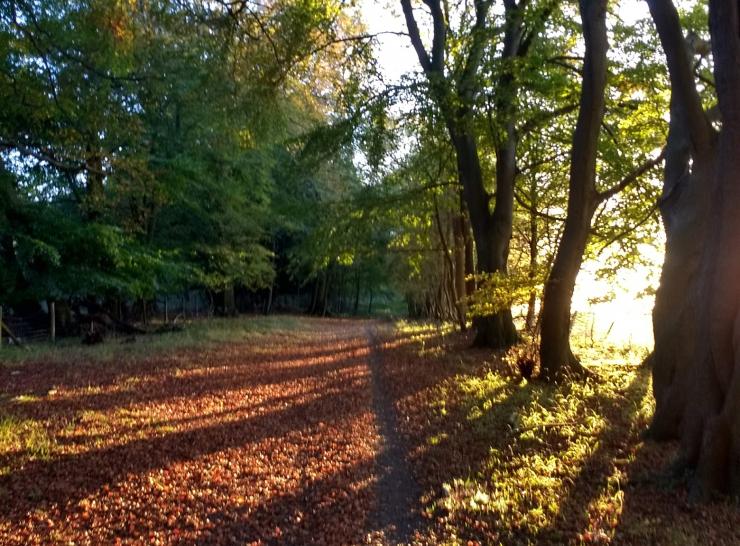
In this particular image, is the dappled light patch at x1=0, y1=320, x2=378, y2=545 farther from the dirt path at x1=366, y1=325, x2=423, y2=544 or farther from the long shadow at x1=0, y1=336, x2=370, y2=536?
the dirt path at x1=366, y1=325, x2=423, y2=544

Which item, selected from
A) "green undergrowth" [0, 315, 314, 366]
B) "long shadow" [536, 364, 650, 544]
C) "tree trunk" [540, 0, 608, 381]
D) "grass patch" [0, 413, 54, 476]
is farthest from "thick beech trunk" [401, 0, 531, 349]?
"green undergrowth" [0, 315, 314, 366]

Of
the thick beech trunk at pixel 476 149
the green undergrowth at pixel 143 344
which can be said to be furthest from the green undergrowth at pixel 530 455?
the green undergrowth at pixel 143 344

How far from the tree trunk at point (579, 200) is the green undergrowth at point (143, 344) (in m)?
11.0

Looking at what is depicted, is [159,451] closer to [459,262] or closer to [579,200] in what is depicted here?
[579,200]

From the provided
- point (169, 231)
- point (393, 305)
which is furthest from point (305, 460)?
point (393, 305)

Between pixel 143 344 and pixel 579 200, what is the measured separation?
1449 centimetres

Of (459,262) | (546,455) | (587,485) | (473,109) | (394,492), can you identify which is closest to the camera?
(587,485)

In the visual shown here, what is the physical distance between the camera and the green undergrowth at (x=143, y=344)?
1691cm

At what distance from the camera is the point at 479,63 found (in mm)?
13781

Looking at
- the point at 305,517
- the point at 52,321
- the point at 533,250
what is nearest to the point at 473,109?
the point at 305,517

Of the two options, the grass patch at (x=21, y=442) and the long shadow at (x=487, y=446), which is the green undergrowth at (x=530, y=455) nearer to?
the long shadow at (x=487, y=446)

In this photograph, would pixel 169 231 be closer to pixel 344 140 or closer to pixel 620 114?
pixel 344 140

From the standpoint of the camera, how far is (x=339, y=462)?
7.84 meters

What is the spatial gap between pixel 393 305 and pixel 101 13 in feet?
178
